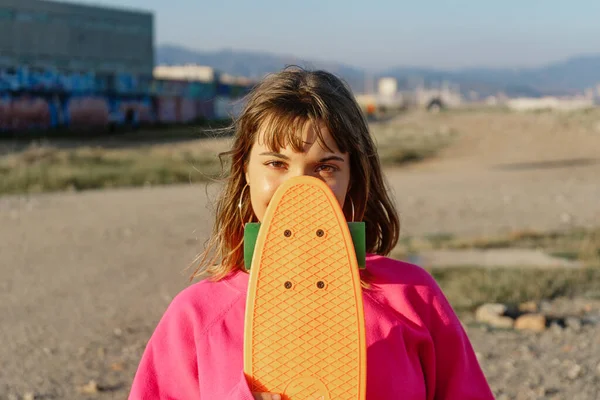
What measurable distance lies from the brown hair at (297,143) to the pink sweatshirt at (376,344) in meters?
0.12

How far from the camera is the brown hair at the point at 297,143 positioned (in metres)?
1.79

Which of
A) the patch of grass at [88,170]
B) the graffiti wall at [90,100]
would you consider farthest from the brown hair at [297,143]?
the graffiti wall at [90,100]

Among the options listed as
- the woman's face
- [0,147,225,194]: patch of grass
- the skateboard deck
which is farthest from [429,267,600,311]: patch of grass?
[0,147,225,194]: patch of grass

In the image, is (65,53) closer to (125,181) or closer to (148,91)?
(148,91)

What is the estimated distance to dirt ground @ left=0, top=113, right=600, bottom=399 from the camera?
4.09m

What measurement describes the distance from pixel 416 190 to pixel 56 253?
6.55m

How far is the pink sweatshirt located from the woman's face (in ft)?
0.63

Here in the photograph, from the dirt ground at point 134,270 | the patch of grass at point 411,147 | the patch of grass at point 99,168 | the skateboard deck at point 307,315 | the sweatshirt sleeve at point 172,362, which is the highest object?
the skateboard deck at point 307,315

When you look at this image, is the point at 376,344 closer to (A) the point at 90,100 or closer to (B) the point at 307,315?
(B) the point at 307,315

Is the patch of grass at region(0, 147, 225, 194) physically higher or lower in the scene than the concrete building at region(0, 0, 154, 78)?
lower

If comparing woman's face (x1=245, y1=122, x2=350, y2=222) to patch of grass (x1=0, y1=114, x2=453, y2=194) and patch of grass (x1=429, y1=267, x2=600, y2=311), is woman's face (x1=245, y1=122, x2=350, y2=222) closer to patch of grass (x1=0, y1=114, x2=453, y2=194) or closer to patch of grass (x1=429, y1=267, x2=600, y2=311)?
patch of grass (x1=429, y1=267, x2=600, y2=311)

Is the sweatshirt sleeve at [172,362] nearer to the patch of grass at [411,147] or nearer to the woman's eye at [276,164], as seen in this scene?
the woman's eye at [276,164]

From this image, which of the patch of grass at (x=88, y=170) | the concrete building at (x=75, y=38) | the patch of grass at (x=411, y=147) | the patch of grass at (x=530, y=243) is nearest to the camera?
the patch of grass at (x=530, y=243)

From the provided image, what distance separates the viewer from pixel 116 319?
514 cm
